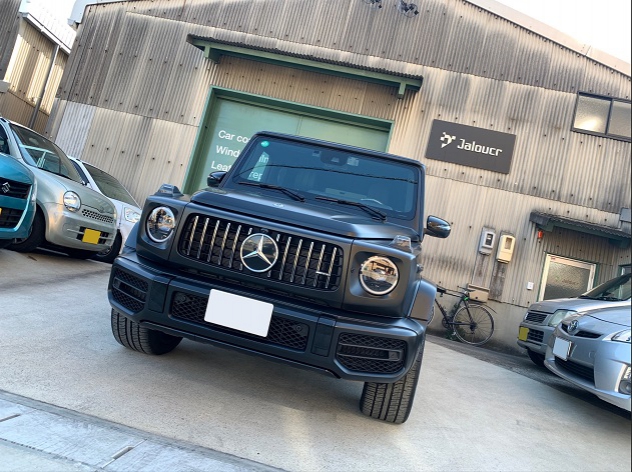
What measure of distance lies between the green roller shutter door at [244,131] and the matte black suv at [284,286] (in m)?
7.49

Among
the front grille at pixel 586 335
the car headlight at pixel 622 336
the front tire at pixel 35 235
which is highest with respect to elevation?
the car headlight at pixel 622 336

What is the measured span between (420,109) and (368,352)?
27.3ft

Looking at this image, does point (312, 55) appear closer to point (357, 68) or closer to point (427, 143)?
point (357, 68)

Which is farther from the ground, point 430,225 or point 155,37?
point 155,37

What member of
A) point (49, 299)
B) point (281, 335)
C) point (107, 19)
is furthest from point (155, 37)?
point (281, 335)

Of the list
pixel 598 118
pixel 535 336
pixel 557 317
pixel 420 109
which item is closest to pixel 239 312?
pixel 557 317

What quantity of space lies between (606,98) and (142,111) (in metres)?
9.22

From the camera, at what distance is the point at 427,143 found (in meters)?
10.0

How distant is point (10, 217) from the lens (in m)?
5.06

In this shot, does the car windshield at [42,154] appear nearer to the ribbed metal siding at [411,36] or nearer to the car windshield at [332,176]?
the car windshield at [332,176]

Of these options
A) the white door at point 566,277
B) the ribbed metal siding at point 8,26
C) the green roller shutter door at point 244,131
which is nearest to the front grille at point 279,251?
the green roller shutter door at point 244,131

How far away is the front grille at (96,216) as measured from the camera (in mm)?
6266

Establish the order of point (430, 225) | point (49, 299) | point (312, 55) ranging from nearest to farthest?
point (430, 225) < point (49, 299) < point (312, 55)

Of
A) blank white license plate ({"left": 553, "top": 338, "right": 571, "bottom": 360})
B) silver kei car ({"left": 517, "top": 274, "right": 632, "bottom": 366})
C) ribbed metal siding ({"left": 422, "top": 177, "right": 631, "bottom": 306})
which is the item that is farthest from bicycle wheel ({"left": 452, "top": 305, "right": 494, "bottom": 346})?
blank white license plate ({"left": 553, "top": 338, "right": 571, "bottom": 360})
